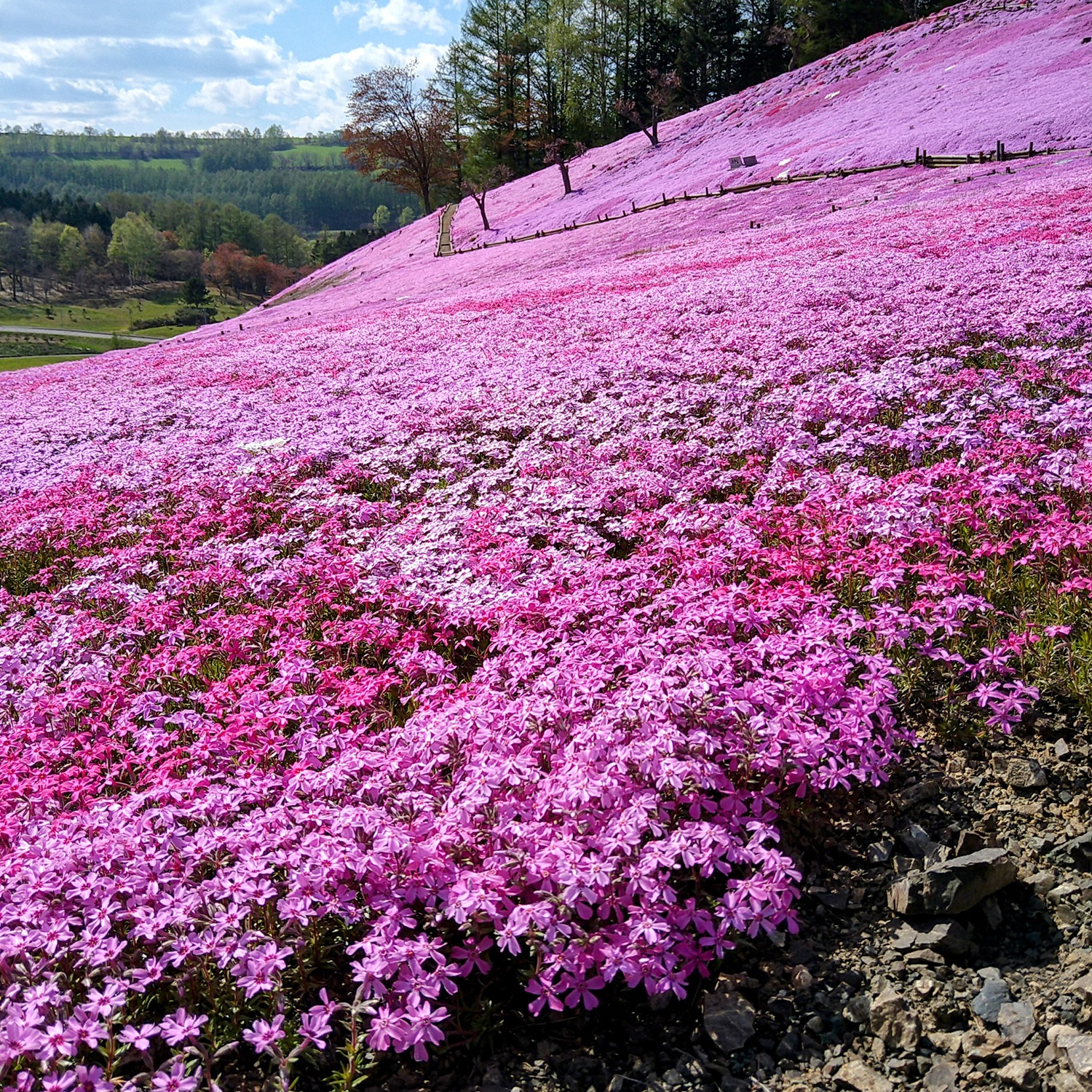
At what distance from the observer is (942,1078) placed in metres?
2.65

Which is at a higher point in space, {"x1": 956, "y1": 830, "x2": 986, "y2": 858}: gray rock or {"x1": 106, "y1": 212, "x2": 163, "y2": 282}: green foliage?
{"x1": 106, "y1": 212, "x2": 163, "y2": 282}: green foliage

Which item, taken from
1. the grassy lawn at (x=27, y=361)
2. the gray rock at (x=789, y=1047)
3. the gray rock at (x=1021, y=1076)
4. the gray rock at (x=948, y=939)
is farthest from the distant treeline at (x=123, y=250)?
the gray rock at (x=1021, y=1076)

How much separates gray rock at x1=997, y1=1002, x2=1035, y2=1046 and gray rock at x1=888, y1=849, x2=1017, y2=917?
39 cm

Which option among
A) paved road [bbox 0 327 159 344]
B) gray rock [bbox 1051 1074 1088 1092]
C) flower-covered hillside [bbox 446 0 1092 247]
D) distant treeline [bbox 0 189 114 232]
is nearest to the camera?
gray rock [bbox 1051 1074 1088 1092]

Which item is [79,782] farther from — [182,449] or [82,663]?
[182,449]

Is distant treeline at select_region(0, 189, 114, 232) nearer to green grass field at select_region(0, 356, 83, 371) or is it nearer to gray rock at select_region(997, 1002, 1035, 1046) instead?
green grass field at select_region(0, 356, 83, 371)

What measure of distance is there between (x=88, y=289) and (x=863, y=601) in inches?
7633

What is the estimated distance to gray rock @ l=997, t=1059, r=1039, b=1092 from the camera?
2.55 metres

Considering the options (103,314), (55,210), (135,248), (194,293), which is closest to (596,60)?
(194,293)

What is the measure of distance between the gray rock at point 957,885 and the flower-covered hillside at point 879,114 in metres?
35.5

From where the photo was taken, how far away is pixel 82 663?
567 centimetres

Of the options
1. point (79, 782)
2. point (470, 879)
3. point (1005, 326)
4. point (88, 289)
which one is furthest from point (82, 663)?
point (88, 289)

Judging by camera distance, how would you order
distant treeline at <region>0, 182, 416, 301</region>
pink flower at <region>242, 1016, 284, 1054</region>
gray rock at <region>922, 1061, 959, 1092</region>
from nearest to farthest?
gray rock at <region>922, 1061, 959, 1092</region> < pink flower at <region>242, 1016, 284, 1054</region> < distant treeline at <region>0, 182, 416, 301</region>

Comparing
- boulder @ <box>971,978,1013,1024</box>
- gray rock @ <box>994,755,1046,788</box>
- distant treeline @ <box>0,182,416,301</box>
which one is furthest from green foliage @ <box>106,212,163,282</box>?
boulder @ <box>971,978,1013,1024</box>
